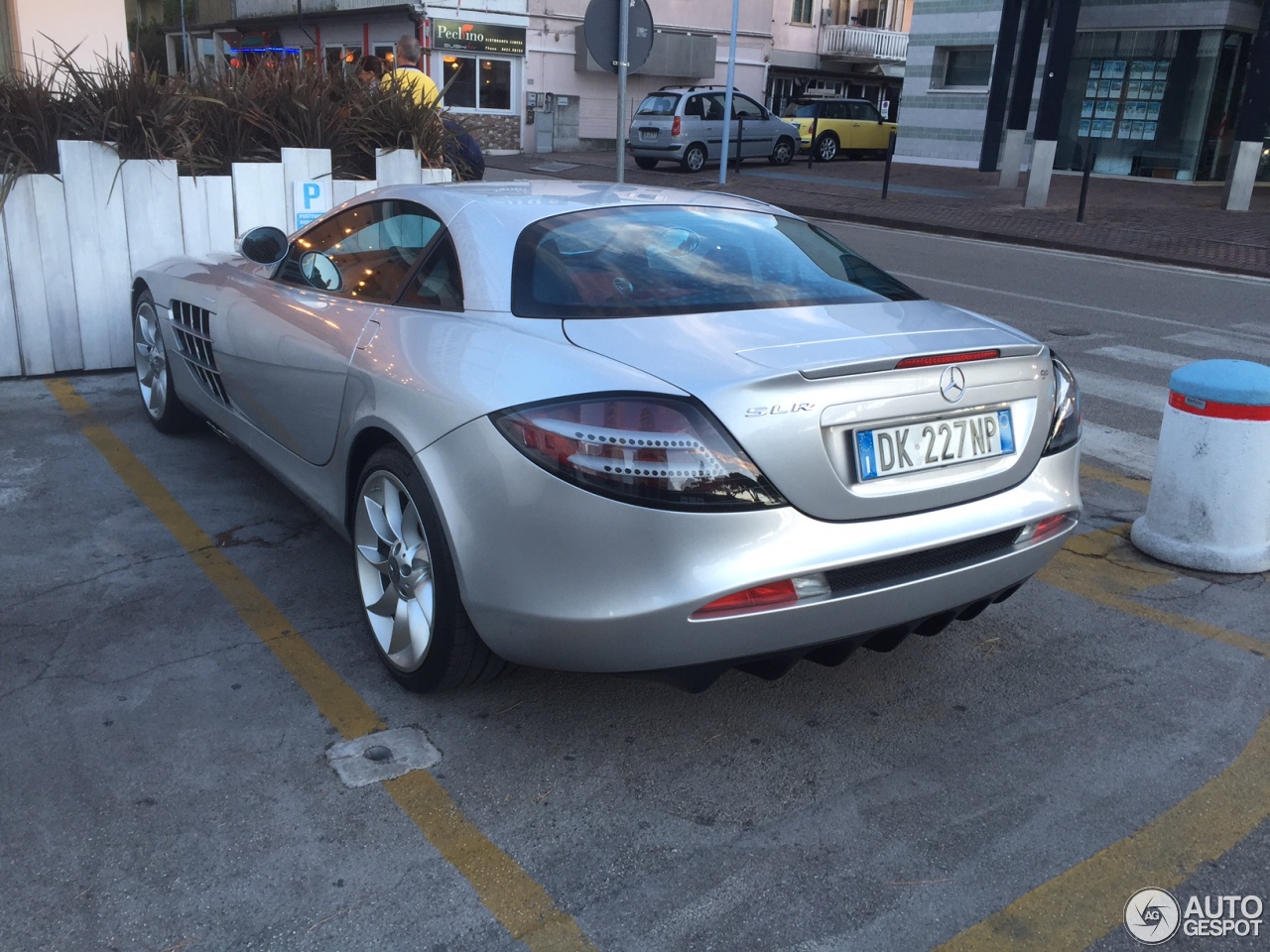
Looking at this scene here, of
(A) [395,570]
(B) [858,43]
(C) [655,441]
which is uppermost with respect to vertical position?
(B) [858,43]

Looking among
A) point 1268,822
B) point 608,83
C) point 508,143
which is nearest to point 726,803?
point 1268,822

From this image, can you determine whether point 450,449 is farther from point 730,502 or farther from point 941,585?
point 941,585

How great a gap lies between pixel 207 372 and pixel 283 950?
3.06 m

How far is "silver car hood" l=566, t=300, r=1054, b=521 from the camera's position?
2.67 metres

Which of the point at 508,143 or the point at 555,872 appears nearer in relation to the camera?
the point at 555,872

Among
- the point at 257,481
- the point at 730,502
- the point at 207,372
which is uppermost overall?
the point at 730,502

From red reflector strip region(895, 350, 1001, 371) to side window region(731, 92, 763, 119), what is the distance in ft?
79.1

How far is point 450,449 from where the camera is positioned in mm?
2887

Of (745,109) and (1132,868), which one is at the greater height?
(745,109)

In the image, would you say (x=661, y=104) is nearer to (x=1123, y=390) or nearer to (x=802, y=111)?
(x=802, y=111)

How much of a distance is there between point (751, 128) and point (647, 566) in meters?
25.2

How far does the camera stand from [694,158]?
25344mm

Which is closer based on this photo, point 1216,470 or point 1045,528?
point 1045,528

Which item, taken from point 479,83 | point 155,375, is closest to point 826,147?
point 479,83
